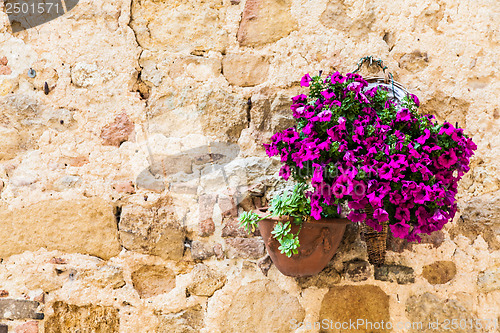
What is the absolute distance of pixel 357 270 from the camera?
1.66 meters

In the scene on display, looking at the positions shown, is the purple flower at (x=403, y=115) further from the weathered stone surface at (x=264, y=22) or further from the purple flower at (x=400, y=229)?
the weathered stone surface at (x=264, y=22)

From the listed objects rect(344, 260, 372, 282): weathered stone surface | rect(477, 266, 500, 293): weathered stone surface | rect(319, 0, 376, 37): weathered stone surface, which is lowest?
rect(477, 266, 500, 293): weathered stone surface

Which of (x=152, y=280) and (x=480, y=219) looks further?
(x=152, y=280)

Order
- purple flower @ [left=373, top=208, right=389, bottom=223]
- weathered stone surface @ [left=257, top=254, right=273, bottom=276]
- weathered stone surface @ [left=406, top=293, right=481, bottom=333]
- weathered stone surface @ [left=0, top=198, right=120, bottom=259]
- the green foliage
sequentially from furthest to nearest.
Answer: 1. weathered stone surface @ [left=0, top=198, right=120, bottom=259]
2. weathered stone surface @ [left=257, top=254, right=273, bottom=276]
3. weathered stone surface @ [left=406, top=293, right=481, bottom=333]
4. the green foliage
5. purple flower @ [left=373, top=208, right=389, bottom=223]

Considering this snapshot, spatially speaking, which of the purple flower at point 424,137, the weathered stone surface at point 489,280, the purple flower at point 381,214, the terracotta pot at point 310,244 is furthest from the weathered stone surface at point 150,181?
the weathered stone surface at point 489,280

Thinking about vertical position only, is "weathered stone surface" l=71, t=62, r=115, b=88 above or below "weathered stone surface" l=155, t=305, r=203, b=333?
above

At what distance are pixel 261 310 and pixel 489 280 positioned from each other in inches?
37.3

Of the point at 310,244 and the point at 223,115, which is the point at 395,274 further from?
the point at 223,115

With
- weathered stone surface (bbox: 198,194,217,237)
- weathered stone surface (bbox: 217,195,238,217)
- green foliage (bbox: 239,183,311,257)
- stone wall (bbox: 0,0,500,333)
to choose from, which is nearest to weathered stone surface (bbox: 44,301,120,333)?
stone wall (bbox: 0,0,500,333)

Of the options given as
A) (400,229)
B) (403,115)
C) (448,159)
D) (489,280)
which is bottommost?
(489,280)

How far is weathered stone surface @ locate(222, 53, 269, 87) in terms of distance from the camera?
1848 millimetres

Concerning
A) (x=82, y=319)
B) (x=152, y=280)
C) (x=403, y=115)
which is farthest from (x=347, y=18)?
(x=82, y=319)

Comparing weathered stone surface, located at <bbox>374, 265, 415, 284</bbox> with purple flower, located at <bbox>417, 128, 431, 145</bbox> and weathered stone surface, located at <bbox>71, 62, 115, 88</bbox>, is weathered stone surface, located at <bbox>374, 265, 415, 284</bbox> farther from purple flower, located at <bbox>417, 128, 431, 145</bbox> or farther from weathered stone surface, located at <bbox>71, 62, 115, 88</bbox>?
weathered stone surface, located at <bbox>71, 62, 115, 88</bbox>

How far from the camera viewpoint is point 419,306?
161 centimetres
